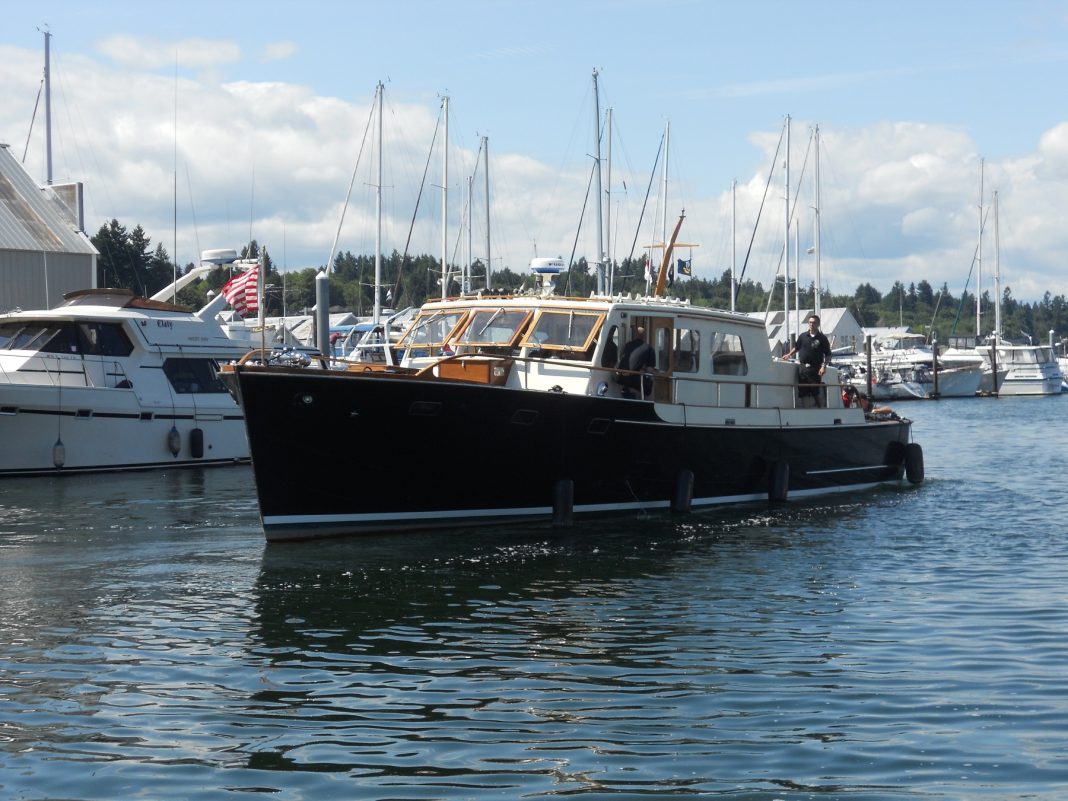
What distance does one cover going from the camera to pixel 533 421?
1708 centimetres

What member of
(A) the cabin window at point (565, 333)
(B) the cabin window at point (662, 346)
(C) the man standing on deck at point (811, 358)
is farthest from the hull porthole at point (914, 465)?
(A) the cabin window at point (565, 333)

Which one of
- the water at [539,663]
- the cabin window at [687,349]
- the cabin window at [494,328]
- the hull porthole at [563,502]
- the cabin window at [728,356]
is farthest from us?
the cabin window at [728,356]

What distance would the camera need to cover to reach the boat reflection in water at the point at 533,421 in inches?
630

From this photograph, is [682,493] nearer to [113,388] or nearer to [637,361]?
[637,361]

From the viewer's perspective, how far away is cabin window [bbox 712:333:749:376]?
20.4 meters

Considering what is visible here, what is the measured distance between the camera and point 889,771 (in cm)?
772

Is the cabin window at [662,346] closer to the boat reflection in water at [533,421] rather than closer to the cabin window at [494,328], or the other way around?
the boat reflection in water at [533,421]

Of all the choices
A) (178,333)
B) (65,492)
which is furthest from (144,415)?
(65,492)

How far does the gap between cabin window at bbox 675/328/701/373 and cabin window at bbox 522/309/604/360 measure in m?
1.71

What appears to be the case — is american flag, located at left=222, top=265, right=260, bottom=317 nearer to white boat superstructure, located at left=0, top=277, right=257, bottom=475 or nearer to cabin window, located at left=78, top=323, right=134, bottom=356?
white boat superstructure, located at left=0, top=277, right=257, bottom=475

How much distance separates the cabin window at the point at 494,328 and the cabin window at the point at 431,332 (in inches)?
12.3

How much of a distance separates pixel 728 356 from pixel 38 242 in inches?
1079

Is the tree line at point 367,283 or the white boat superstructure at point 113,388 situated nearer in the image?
the white boat superstructure at point 113,388

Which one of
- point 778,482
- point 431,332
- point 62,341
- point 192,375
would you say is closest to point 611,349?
point 431,332
